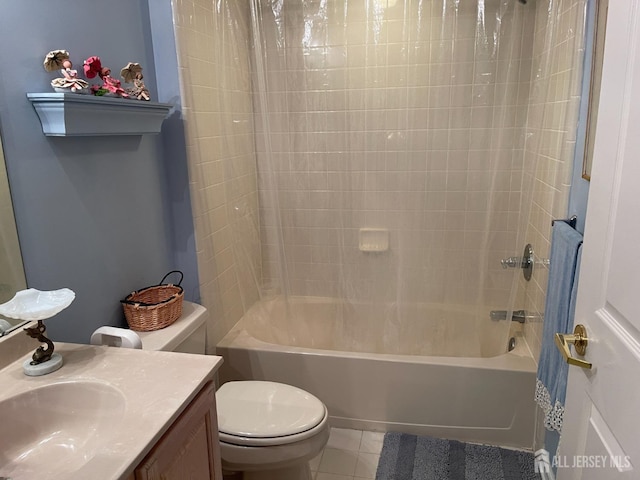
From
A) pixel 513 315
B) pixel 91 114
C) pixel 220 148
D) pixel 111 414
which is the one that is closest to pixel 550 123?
pixel 513 315

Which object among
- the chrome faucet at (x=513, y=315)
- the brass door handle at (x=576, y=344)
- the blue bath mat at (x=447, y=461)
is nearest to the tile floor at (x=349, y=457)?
the blue bath mat at (x=447, y=461)

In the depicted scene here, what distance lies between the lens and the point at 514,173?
2135 millimetres

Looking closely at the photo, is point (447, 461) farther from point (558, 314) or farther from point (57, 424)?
point (57, 424)

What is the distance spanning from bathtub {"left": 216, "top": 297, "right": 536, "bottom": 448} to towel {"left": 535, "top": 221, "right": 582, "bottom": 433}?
427mm

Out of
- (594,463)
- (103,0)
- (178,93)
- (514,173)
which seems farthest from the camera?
(514,173)

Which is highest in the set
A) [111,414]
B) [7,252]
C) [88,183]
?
[88,183]

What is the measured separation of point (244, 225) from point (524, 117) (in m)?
1.40

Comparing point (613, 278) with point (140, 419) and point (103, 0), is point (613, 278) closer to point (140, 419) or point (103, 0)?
point (140, 419)

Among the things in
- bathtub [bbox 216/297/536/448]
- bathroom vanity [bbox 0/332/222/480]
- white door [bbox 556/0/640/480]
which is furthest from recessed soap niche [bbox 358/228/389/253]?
white door [bbox 556/0/640/480]

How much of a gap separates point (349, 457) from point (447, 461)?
0.43 metres

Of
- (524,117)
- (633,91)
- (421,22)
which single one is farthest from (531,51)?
(633,91)

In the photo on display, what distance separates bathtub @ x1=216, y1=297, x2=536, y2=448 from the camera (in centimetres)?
214

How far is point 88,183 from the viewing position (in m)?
1.59

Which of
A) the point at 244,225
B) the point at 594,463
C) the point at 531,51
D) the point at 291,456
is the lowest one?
the point at 291,456
